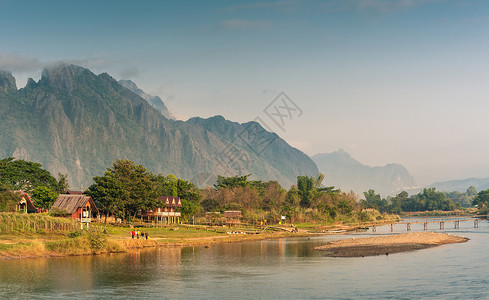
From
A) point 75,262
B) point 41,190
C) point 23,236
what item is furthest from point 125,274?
point 41,190

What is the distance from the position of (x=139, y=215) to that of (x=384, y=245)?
5743cm

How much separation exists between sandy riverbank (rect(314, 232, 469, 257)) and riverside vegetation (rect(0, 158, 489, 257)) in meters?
22.2

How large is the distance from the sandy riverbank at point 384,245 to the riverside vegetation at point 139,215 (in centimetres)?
2216

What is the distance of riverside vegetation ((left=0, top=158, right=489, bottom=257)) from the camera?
2527 inches

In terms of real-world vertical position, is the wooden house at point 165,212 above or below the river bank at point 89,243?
above

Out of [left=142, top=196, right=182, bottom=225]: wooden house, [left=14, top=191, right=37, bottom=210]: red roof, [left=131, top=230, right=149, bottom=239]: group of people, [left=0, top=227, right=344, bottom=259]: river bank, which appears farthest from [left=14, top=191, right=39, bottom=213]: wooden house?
[left=142, top=196, right=182, bottom=225]: wooden house

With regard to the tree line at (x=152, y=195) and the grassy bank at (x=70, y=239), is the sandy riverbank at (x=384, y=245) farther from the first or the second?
the tree line at (x=152, y=195)

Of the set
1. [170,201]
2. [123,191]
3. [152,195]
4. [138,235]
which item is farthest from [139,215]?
[138,235]

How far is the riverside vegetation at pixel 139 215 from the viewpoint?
211ft

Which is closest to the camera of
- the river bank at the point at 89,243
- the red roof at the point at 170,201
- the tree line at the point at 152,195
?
the river bank at the point at 89,243

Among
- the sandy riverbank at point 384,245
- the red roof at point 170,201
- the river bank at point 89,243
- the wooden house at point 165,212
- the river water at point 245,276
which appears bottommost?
the sandy riverbank at point 384,245

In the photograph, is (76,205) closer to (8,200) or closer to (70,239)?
(8,200)

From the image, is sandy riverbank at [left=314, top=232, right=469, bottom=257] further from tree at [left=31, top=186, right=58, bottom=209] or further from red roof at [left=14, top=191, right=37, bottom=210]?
tree at [left=31, top=186, right=58, bottom=209]

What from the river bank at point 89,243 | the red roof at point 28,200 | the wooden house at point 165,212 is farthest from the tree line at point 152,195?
the river bank at point 89,243
